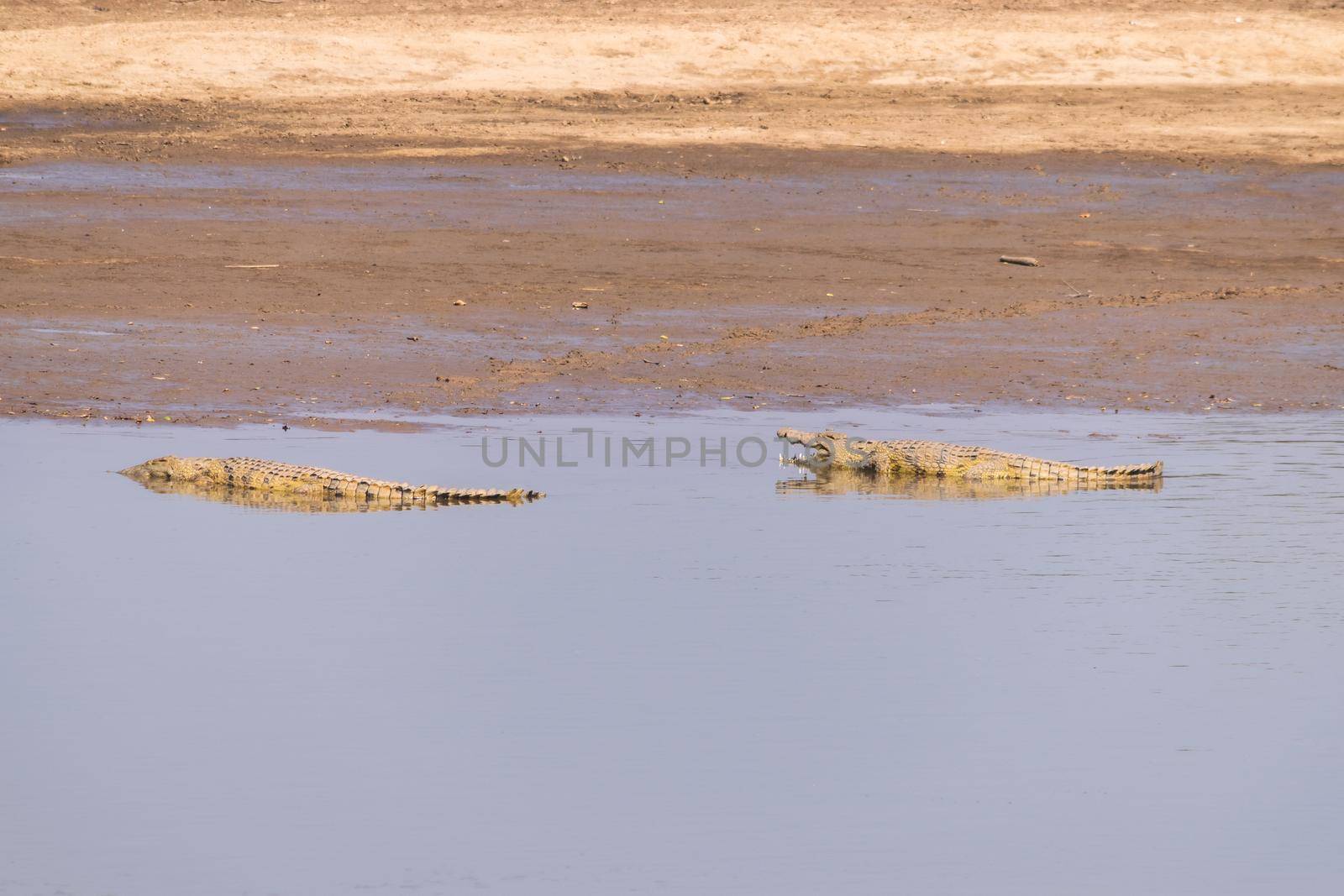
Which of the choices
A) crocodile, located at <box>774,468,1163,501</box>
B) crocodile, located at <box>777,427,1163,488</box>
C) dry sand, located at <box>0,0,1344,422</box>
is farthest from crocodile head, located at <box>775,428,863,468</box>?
dry sand, located at <box>0,0,1344,422</box>

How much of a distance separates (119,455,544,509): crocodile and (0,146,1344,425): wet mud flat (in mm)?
1544

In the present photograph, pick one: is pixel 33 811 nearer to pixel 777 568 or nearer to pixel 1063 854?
pixel 1063 854

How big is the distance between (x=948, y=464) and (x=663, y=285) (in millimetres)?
4903

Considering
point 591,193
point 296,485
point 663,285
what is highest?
point 591,193

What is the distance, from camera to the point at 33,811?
5.12m

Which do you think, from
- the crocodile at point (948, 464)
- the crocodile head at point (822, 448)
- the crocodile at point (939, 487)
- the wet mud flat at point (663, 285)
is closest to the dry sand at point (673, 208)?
the wet mud flat at point (663, 285)

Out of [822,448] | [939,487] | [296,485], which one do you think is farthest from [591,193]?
[296,485]

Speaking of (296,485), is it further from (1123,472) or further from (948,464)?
(1123,472)

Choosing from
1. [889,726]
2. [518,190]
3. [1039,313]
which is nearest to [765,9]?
[518,190]

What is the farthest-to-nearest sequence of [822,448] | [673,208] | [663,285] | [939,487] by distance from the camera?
1. [673,208]
2. [663,285]
3. [822,448]
4. [939,487]

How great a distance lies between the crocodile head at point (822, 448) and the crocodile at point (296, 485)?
1.66 meters

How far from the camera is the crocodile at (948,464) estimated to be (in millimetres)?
9438

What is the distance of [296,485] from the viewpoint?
29.7 ft

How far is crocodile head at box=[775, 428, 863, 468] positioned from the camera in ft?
33.0
